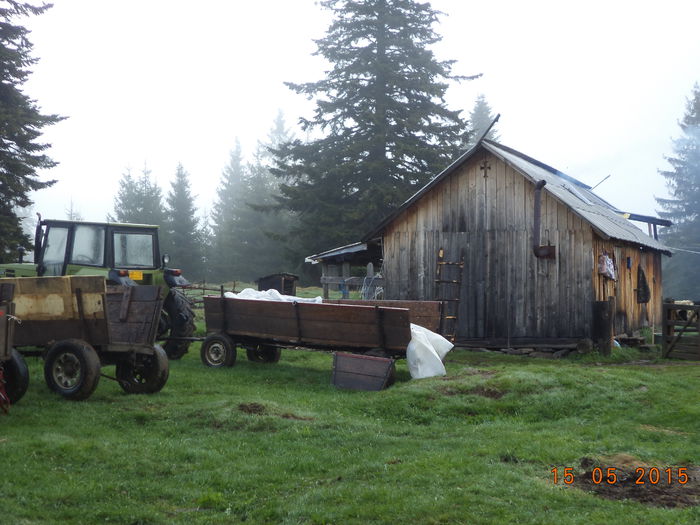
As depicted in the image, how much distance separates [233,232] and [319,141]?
18576 mm

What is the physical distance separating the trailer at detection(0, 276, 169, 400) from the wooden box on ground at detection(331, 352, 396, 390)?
3.38 m

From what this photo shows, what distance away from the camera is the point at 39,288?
970cm

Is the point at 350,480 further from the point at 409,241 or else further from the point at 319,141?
the point at 319,141

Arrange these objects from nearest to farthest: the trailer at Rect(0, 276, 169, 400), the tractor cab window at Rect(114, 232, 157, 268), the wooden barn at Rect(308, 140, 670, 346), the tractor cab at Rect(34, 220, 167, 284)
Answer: the trailer at Rect(0, 276, 169, 400), the tractor cab at Rect(34, 220, 167, 284), the tractor cab window at Rect(114, 232, 157, 268), the wooden barn at Rect(308, 140, 670, 346)

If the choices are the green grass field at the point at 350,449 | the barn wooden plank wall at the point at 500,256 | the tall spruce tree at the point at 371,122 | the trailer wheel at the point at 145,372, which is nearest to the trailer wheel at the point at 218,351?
the green grass field at the point at 350,449

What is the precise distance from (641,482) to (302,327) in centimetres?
819

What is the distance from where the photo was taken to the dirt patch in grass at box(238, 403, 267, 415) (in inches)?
359

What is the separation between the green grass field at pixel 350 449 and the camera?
5.61 meters

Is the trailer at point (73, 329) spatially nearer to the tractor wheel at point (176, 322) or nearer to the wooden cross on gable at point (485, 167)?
the tractor wheel at point (176, 322)

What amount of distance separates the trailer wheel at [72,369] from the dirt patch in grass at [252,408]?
2.02m

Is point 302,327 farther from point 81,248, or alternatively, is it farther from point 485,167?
point 485,167

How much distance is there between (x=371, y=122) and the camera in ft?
116
